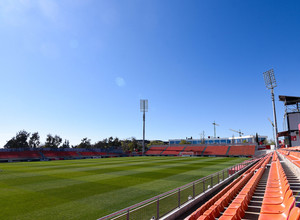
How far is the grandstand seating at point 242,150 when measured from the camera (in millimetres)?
59062

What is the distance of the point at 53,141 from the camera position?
311ft

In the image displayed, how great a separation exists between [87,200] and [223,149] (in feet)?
215

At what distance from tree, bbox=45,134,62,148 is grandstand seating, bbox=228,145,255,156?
8216 cm

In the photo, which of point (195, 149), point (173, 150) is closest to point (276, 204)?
point (195, 149)

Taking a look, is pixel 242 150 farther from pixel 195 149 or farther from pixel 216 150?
pixel 195 149

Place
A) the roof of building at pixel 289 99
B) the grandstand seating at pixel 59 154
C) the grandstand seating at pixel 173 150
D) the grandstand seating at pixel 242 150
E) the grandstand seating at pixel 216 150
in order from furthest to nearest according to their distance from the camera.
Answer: the grandstand seating at pixel 173 150
the grandstand seating at pixel 216 150
the grandstand seating at pixel 59 154
the grandstand seating at pixel 242 150
the roof of building at pixel 289 99

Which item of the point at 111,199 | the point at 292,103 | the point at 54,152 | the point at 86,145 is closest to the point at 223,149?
the point at 292,103

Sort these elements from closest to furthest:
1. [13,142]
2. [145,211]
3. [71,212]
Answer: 1. [145,211]
2. [71,212]
3. [13,142]

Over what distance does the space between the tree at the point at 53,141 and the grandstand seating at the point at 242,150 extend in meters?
82.2

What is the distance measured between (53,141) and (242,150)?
87.5 meters

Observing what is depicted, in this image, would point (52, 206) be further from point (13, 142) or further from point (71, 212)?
point (13, 142)

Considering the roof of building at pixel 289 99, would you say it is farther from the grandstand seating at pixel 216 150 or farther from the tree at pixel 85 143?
the tree at pixel 85 143

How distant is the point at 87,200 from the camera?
35.3 ft

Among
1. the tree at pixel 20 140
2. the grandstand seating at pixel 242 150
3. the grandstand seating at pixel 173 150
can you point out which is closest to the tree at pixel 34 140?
the tree at pixel 20 140
